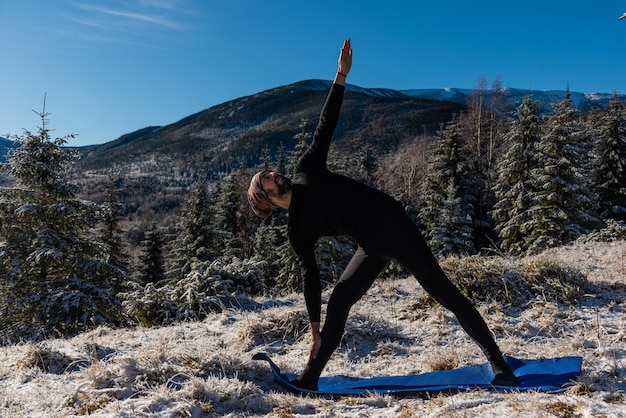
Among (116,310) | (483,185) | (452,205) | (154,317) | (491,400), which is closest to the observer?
(491,400)

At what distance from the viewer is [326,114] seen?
120 inches

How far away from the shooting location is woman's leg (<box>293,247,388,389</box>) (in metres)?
2.85

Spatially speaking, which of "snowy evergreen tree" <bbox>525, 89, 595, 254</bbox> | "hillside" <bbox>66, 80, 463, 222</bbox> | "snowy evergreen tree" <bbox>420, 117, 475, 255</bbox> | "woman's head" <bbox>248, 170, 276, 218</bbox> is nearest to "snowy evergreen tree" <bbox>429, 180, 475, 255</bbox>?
"snowy evergreen tree" <bbox>420, 117, 475, 255</bbox>

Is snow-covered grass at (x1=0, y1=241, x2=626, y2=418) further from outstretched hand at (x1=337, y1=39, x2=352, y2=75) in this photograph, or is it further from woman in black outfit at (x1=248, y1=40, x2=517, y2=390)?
outstretched hand at (x1=337, y1=39, x2=352, y2=75)

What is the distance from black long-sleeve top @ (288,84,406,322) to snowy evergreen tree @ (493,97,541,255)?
851 inches

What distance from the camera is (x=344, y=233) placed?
2.86 metres

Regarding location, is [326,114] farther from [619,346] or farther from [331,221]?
[619,346]

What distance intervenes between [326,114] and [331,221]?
2.73 ft

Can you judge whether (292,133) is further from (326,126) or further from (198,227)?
(326,126)

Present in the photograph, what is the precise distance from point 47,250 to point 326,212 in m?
12.7

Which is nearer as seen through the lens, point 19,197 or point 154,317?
point 154,317

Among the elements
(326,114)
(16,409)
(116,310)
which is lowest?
(116,310)

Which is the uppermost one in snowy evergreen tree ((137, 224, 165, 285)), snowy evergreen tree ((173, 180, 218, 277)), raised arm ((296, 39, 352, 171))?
raised arm ((296, 39, 352, 171))

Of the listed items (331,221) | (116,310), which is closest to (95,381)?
(331,221)
